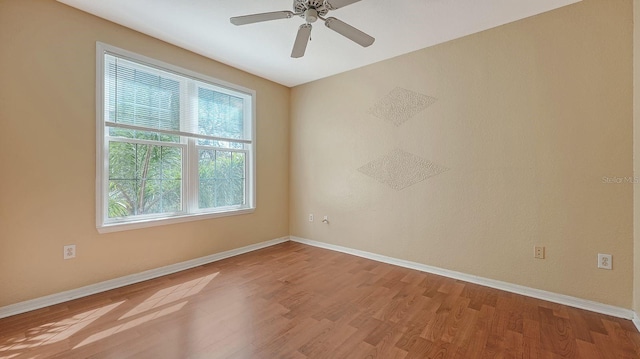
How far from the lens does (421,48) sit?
9.77 feet

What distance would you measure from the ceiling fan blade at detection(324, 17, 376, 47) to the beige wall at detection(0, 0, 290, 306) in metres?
2.04

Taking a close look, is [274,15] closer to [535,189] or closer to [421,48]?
[421,48]

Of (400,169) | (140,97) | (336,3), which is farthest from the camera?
(400,169)

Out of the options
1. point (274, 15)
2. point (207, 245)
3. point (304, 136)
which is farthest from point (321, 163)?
point (274, 15)

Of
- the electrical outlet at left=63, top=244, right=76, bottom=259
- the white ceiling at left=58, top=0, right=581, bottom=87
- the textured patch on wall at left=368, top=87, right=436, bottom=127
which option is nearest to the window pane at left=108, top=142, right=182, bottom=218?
the electrical outlet at left=63, top=244, right=76, bottom=259

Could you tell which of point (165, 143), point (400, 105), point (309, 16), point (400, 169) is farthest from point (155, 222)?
point (400, 105)

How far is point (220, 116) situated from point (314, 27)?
5.51ft

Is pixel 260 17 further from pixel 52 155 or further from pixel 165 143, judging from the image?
pixel 52 155

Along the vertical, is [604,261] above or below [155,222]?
below

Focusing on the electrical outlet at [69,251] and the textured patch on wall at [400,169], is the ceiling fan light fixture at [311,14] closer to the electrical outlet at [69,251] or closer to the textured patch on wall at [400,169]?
the textured patch on wall at [400,169]

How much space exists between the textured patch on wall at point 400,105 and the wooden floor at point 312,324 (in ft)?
6.13

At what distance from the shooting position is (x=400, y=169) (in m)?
3.16

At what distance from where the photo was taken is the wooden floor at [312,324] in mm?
1618

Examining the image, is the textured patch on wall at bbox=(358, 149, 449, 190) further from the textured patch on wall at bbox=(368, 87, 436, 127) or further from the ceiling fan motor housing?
the ceiling fan motor housing
